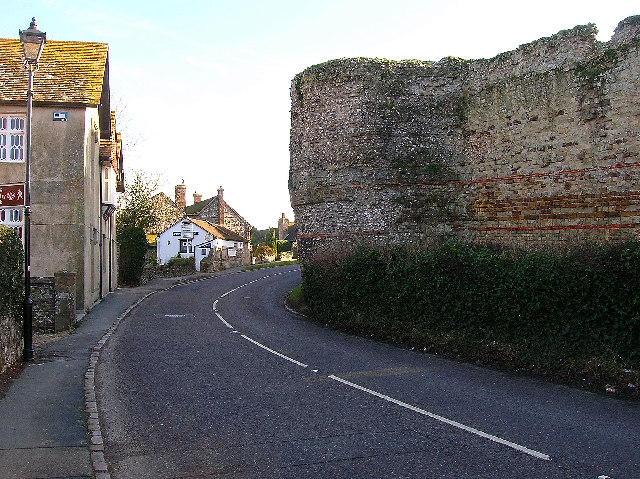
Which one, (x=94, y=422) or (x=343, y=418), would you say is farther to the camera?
(x=343, y=418)

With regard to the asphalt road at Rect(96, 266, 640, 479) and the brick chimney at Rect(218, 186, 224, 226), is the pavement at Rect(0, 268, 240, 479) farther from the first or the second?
the brick chimney at Rect(218, 186, 224, 226)

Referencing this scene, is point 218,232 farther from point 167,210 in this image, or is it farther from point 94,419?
point 94,419

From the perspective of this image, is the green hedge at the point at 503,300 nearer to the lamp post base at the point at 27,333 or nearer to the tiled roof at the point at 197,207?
the lamp post base at the point at 27,333

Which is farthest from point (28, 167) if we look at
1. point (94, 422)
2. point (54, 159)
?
point (54, 159)

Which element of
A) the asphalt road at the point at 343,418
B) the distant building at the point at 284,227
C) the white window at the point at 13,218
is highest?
the distant building at the point at 284,227

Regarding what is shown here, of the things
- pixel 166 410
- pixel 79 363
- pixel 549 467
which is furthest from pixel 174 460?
pixel 79 363

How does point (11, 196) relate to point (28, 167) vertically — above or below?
below

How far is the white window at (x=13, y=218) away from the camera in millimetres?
19469

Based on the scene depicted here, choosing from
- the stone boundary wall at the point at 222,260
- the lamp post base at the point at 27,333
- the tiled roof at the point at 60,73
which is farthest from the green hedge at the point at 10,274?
the stone boundary wall at the point at 222,260

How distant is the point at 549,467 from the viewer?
18.7 ft

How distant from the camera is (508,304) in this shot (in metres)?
11.5

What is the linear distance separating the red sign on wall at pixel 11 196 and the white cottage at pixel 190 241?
40.5m

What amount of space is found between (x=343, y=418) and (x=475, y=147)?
14.1 meters

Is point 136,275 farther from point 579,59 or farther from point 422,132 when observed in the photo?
point 579,59
